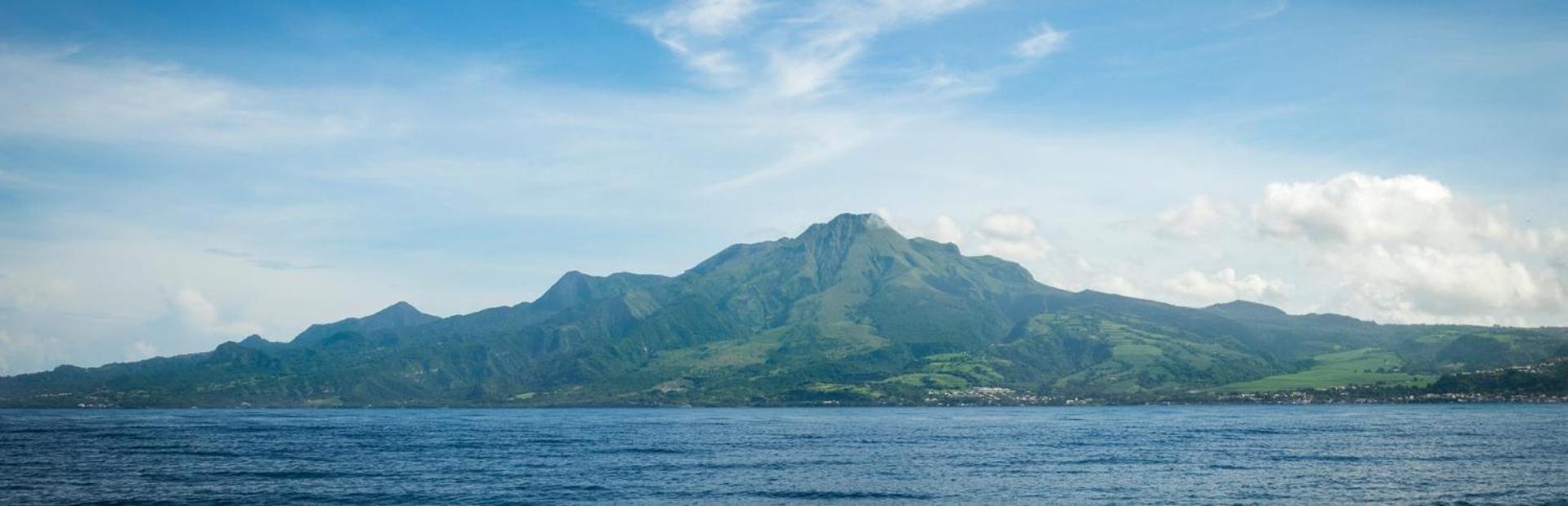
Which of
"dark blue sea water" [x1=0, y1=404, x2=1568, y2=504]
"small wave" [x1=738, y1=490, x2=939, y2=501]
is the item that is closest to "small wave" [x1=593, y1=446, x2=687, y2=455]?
"dark blue sea water" [x1=0, y1=404, x2=1568, y2=504]

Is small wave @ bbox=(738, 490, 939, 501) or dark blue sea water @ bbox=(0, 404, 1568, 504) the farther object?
dark blue sea water @ bbox=(0, 404, 1568, 504)

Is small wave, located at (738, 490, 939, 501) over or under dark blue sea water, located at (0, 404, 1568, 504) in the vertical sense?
under

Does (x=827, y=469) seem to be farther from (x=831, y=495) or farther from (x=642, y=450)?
(x=642, y=450)

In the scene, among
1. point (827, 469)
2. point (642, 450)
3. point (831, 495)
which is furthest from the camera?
point (642, 450)

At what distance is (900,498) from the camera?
312 feet

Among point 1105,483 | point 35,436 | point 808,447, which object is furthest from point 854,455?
point 35,436

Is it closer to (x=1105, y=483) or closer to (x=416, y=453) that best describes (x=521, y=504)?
(x=1105, y=483)

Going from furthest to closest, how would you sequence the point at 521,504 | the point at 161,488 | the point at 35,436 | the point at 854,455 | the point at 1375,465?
the point at 35,436
the point at 854,455
the point at 1375,465
the point at 161,488
the point at 521,504

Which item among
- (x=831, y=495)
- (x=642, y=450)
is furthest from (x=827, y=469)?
(x=642, y=450)

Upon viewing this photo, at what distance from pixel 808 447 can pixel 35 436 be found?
459 ft

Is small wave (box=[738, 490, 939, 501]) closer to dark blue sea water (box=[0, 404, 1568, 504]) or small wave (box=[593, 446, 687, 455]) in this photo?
dark blue sea water (box=[0, 404, 1568, 504])

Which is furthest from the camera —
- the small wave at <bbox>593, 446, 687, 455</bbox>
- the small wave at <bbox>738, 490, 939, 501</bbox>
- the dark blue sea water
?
the small wave at <bbox>593, 446, 687, 455</bbox>

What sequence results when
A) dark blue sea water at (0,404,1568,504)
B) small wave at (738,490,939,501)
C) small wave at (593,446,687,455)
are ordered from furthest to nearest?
small wave at (593,446,687,455) → dark blue sea water at (0,404,1568,504) → small wave at (738,490,939,501)

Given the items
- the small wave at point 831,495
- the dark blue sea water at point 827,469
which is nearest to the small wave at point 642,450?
the dark blue sea water at point 827,469
